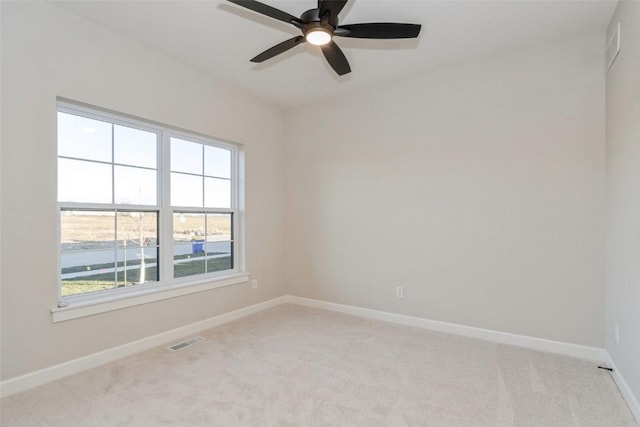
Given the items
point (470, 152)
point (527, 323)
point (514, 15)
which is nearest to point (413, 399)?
point (527, 323)

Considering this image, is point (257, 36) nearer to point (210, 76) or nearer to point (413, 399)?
point (210, 76)

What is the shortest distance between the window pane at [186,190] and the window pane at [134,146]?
0.28m

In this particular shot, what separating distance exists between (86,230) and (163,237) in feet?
2.28

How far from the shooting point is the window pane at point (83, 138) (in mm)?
2752

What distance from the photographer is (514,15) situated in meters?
2.66

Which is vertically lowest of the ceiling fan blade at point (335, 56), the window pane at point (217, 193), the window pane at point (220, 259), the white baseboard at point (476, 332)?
the white baseboard at point (476, 332)

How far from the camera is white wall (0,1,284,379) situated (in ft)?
7.77

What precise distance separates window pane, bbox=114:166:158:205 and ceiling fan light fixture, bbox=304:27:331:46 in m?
2.06

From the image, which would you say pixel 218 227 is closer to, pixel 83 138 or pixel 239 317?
pixel 239 317

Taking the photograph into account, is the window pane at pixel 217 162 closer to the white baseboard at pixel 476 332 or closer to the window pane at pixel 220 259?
the window pane at pixel 220 259

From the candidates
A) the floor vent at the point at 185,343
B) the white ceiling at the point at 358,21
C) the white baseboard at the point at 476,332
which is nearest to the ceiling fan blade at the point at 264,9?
the white ceiling at the point at 358,21

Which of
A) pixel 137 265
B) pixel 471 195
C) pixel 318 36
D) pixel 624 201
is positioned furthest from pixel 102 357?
pixel 624 201

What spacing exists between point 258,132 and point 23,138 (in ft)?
8.08

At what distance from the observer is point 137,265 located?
3258mm
